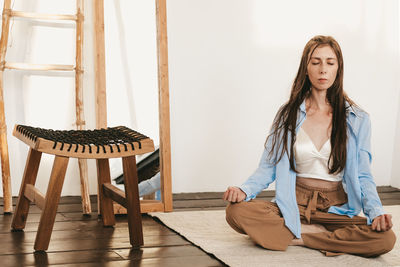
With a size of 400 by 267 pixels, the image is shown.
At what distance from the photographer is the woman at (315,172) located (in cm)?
262

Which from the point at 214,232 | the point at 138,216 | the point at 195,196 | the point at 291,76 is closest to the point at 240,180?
the point at 195,196

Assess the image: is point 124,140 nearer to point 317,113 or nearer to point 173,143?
point 317,113

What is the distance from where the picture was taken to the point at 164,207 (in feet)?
11.3

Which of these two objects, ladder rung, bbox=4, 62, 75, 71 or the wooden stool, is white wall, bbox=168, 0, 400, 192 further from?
the wooden stool

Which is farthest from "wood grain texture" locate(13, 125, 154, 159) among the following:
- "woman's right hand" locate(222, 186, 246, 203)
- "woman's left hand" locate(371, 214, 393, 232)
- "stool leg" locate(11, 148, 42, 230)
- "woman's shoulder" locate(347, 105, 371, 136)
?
"woman's left hand" locate(371, 214, 393, 232)

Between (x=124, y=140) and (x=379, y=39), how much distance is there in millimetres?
2557

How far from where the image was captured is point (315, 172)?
8.86 ft

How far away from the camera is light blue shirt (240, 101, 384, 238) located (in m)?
2.62

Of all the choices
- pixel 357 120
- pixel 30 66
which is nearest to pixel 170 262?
pixel 357 120

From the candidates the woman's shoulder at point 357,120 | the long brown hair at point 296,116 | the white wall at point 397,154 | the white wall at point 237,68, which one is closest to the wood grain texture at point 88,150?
the long brown hair at point 296,116

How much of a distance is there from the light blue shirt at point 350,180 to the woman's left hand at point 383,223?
108 mm

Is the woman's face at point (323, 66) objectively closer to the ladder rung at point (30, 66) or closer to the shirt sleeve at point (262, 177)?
the shirt sleeve at point (262, 177)

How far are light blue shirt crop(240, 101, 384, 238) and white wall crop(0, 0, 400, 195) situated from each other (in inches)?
41.4

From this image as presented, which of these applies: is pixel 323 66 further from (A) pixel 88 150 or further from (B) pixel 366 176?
(A) pixel 88 150
